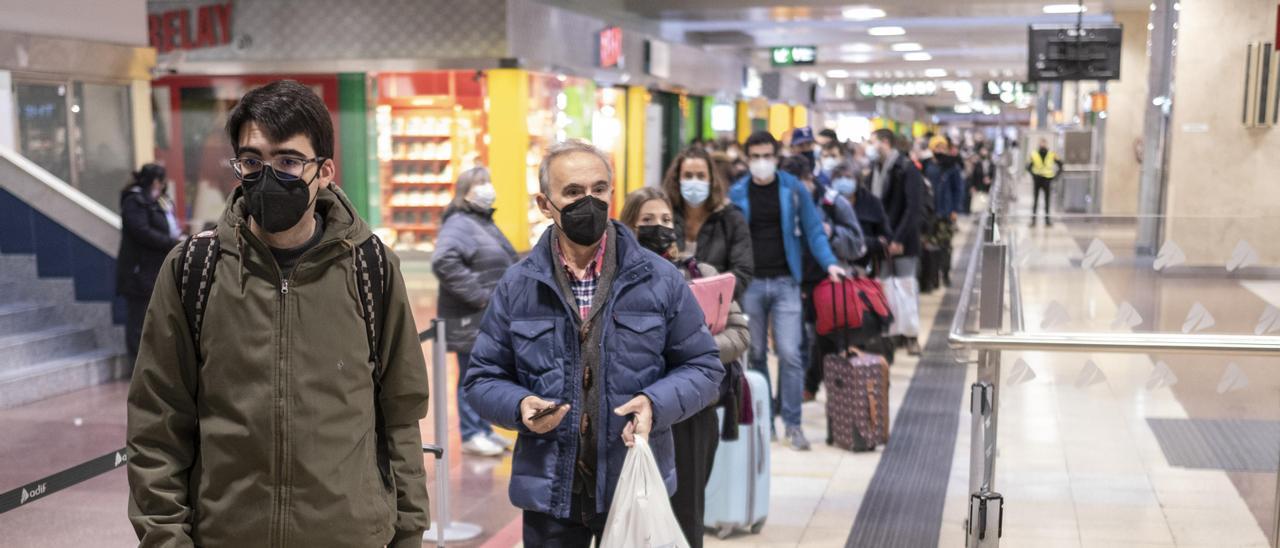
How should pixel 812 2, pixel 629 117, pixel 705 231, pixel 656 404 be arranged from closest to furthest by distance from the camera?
pixel 656 404, pixel 705 231, pixel 812 2, pixel 629 117

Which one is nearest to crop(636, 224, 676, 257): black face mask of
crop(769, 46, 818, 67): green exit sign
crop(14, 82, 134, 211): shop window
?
crop(14, 82, 134, 211): shop window

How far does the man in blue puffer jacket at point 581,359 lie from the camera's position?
279 cm

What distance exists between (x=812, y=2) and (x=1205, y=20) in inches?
234

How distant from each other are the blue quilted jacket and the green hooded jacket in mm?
695

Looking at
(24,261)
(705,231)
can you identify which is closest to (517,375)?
(705,231)

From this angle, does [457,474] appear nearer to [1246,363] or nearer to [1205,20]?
[1246,363]

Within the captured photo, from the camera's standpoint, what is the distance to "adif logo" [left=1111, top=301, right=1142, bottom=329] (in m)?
4.35

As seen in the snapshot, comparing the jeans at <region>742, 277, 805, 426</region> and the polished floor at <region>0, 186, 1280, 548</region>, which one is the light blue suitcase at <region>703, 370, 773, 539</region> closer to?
the polished floor at <region>0, 186, 1280, 548</region>

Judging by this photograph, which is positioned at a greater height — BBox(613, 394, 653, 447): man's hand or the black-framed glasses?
the black-framed glasses

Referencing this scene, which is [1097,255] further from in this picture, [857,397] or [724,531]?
[857,397]

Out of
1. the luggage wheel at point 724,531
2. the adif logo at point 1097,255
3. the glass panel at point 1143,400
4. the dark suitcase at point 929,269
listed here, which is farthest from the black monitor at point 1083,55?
the luggage wheel at point 724,531

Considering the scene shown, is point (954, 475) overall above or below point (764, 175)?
below

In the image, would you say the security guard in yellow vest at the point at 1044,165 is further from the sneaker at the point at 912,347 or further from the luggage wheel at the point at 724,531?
the luggage wheel at the point at 724,531

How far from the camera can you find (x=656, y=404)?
2754 mm
